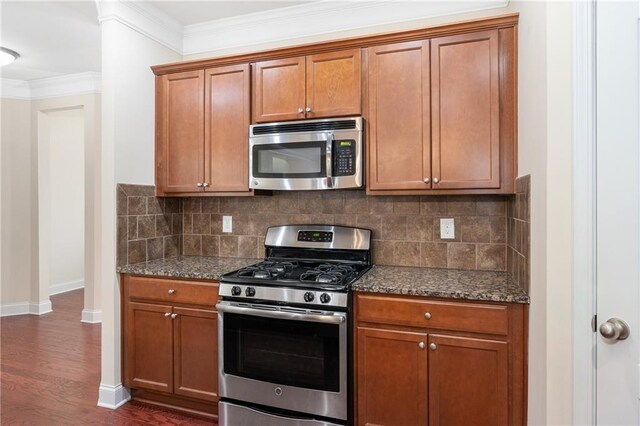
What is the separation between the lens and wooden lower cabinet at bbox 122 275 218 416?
7.40 feet

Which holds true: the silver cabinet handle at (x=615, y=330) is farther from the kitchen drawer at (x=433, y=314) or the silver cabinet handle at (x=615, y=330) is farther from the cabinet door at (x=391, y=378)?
Result: the cabinet door at (x=391, y=378)

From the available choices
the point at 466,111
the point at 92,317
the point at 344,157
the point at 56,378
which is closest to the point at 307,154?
the point at 344,157

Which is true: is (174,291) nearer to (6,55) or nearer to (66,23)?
(66,23)

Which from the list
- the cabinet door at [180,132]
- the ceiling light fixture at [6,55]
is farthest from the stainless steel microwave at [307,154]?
the ceiling light fixture at [6,55]

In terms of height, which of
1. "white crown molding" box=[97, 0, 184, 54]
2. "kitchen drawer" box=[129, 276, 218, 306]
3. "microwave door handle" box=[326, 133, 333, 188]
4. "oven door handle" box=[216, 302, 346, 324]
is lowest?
"oven door handle" box=[216, 302, 346, 324]

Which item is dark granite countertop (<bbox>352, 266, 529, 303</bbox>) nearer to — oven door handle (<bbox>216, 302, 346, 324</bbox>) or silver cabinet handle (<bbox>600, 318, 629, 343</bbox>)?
oven door handle (<bbox>216, 302, 346, 324</bbox>)

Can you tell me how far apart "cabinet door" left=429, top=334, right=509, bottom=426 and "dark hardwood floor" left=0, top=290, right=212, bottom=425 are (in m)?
1.44

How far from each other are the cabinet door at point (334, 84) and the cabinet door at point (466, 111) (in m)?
0.45

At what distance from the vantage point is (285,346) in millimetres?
2016

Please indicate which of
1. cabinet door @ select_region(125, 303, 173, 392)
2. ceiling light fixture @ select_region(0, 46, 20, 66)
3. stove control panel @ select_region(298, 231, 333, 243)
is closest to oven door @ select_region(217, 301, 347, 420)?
cabinet door @ select_region(125, 303, 173, 392)

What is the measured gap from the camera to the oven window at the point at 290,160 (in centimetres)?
230

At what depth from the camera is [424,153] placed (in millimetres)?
2127

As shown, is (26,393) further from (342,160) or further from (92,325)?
(342,160)

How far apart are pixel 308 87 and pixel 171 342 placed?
184 cm
